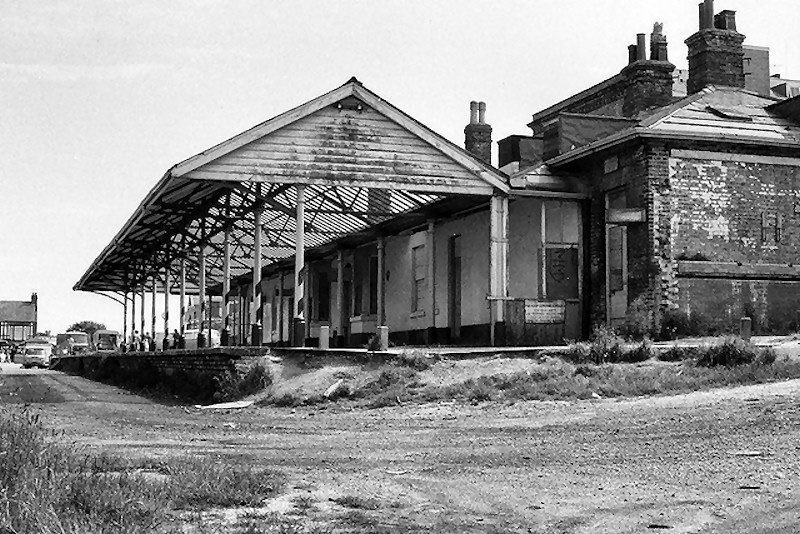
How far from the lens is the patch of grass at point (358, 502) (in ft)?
22.6

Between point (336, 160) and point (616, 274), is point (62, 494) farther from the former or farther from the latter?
point (616, 274)

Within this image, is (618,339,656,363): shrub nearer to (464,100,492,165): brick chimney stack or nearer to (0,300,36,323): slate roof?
(464,100,492,165): brick chimney stack

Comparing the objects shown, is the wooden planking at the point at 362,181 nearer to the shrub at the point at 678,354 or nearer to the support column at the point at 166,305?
the shrub at the point at 678,354

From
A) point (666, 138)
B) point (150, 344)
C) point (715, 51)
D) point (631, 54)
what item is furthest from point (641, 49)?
point (150, 344)

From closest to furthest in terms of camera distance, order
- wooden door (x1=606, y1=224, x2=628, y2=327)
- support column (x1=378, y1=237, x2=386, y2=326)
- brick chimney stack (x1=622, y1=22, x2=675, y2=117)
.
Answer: wooden door (x1=606, y1=224, x2=628, y2=327) < brick chimney stack (x1=622, y1=22, x2=675, y2=117) < support column (x1=378, y1=237, x2=386, y2=326)

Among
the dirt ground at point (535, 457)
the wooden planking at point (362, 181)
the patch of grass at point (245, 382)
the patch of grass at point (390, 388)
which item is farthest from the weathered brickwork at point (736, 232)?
the patch of grass at point (245, 382)

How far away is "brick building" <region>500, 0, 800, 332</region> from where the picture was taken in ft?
65.8

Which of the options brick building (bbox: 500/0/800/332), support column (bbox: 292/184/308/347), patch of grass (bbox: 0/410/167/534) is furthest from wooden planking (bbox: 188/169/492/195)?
patch of grass (bbox: 0/410/167/534)

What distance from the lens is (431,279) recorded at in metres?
25.1

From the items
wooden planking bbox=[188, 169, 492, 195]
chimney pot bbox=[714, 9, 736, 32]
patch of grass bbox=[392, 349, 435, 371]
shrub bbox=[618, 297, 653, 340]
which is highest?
chimney pot bbox=[714, 9, 736, 32]

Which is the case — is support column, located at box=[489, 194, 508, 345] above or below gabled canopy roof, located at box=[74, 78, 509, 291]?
below

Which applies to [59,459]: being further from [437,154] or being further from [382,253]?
[382,253]

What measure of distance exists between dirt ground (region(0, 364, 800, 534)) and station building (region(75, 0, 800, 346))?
7104mm

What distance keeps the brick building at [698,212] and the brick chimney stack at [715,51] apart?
0.07 m
